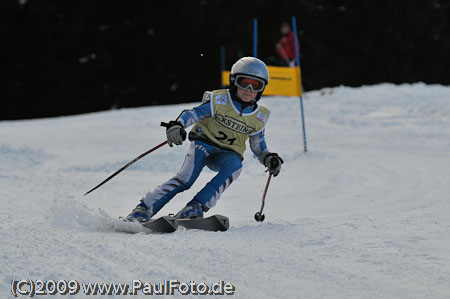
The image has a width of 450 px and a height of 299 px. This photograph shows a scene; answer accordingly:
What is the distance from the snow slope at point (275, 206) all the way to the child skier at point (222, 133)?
0.38 m

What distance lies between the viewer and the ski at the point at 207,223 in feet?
14.6

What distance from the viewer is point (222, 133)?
16.3ft

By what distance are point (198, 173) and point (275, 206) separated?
5.70 feet

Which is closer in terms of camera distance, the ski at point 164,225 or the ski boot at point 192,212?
the ski at point 164,225

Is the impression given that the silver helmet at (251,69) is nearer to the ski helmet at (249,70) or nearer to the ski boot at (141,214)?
the ski helmet at (249,70)

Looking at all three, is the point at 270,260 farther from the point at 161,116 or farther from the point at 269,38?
the point at 269,38

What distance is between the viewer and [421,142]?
410 inches

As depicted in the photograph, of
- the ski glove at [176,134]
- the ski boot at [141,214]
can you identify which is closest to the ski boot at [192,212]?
→ the ski boot at [141,214]

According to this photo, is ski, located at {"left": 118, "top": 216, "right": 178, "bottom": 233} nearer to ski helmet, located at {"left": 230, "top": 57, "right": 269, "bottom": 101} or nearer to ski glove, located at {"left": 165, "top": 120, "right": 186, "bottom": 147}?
ski glove, located at {"left": 165, "top": 120, "right": 186, "bottom": 147}

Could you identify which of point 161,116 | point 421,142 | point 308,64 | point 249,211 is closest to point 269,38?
point 308,64

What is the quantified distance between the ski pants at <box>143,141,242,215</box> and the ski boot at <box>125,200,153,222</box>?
3 centimetres

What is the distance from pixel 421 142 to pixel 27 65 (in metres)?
14.4

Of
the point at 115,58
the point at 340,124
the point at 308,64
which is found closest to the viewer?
the point at 340,124

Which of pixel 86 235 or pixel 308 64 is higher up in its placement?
pixel 308 64
